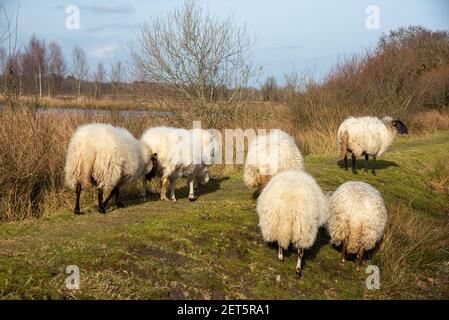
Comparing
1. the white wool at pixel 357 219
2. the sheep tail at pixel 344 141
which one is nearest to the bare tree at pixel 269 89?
the sheep tail at pixel 344 141

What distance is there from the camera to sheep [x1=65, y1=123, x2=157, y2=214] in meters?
7.96

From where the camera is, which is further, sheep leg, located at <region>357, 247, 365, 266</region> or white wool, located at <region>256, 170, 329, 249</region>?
sheep leg, located at <region>357, 247, 365, 266</region>

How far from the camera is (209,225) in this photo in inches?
295

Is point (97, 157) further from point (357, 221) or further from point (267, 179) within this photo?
point (357, 221)

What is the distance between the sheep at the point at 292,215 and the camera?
648 cm

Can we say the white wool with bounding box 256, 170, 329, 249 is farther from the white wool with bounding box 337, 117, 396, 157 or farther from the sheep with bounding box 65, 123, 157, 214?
the white wool with bounding box 337, 117, 396, 157

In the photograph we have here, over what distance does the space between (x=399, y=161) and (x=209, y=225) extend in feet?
31.8

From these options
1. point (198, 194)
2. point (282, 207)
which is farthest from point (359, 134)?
point (282, 207)

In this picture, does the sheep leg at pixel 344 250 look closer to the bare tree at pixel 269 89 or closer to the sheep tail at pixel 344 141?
the sheep tail at pixel 344 141

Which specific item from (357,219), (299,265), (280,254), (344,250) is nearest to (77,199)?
(280,254)

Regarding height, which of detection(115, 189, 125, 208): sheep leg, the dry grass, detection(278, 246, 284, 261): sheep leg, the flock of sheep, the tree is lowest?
the dry grass

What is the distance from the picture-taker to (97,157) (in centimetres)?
801

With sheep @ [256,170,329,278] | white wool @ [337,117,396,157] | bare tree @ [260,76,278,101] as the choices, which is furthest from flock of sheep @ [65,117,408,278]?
bare tree @ [260,76,278,101]
